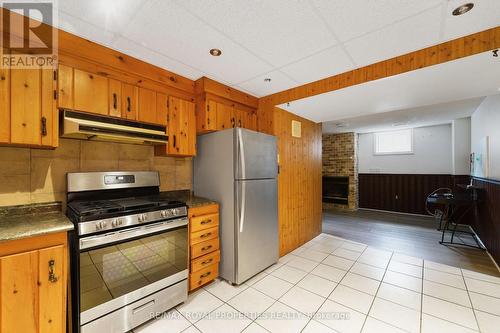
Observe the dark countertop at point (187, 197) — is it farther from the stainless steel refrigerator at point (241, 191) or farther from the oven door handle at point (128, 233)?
the oven door handle at point (128, 233)

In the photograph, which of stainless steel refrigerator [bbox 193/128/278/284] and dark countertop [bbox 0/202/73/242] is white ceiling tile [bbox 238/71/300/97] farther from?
dark countertop [bbox 0/202/73/242]

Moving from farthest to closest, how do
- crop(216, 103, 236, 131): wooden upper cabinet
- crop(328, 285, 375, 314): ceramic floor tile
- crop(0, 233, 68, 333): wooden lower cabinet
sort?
crop(216, 103, 236, 131): wooden upper cabinet < crop(328, 285, 375, 314): ceramic floor tile < crop(0, 233, 68, 333): wooden lower cabinet

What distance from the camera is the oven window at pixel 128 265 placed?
61.3 inches

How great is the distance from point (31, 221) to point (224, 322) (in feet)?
5.82

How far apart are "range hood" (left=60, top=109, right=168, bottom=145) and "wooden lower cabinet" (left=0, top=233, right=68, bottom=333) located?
0.82 m

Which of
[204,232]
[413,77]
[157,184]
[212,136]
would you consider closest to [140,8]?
[212,136]

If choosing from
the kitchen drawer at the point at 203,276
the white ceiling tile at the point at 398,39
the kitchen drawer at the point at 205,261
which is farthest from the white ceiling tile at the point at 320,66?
the kitchen drawer at the point at 203,276

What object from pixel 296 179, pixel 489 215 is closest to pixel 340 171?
pixel 489 215

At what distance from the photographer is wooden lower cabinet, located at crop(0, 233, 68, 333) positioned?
128cm

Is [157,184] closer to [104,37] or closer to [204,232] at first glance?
[204,232]

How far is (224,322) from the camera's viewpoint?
1902 millimetres

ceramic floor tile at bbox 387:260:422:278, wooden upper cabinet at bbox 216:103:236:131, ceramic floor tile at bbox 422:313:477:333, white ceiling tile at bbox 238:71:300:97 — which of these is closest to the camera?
ceramic floor tile at bbox 422:313:477:333

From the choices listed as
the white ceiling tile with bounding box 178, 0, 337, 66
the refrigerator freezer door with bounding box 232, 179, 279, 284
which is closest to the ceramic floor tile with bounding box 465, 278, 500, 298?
the refrigerator freezer door with bounding box 232, 179, 279, 284

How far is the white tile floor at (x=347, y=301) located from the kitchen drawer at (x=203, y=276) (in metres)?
0.12
